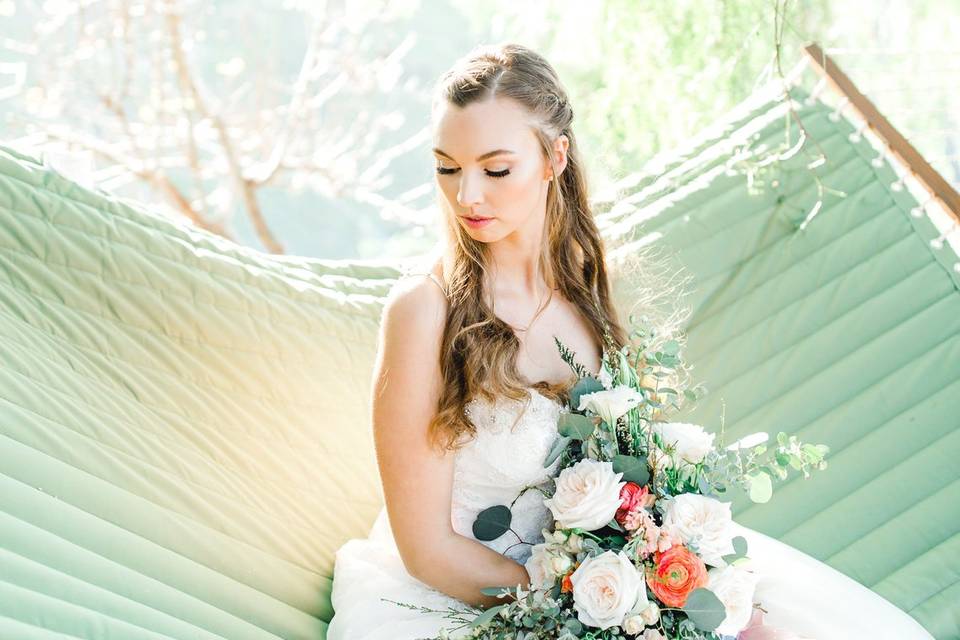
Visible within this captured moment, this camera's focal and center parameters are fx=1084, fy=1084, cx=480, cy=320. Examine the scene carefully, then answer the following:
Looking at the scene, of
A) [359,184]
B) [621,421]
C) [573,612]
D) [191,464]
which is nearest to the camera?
[573,612]

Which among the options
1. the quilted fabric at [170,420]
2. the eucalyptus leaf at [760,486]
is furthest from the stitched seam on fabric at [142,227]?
the eucalyptus leaf at [760,486]

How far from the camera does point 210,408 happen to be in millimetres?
2115

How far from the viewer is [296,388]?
7.36 ft

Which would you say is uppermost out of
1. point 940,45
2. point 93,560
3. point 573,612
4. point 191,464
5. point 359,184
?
point 359,184

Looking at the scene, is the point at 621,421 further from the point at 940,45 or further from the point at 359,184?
the point at 359,184

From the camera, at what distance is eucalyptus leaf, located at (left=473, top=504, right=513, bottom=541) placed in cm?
165

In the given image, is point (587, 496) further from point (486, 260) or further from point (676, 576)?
point (486, 260)

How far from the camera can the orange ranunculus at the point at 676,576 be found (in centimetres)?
144

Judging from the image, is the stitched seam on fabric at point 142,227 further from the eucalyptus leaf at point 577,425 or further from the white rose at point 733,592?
the white rose at point 733,592

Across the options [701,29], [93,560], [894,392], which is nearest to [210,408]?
[93,560]

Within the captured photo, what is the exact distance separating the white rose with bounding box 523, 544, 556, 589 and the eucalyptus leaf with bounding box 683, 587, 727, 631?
0.19 meters

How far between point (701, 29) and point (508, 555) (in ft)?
8.72

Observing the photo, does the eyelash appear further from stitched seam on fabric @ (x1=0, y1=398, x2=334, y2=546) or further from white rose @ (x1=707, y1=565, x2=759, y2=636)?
stitched seam on fabric @ (x1=0, y1=398, x2=334, y2=546)

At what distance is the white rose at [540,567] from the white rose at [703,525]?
17 centimetres
